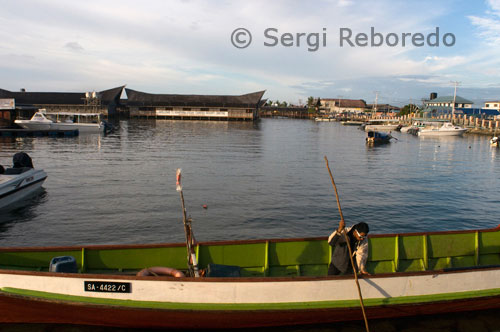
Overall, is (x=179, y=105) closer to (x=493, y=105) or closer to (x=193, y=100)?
(x=193, y=100)

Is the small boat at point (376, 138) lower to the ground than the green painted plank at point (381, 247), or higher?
higher

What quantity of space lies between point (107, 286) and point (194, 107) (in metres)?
94.2

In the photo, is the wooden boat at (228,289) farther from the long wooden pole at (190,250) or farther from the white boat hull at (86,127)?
the white boat hull at (86,127)

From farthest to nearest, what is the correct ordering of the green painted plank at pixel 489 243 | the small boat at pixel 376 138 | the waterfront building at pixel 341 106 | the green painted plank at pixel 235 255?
1. the waterfront building at pixel 341 106
2. the small boat at pixel 376 138
3. the green painted plank at pixel 489 243
4. the green painted plank at pixel 235 255

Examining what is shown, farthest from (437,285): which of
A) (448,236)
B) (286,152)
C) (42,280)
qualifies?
(286,152)

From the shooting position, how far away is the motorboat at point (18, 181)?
17359mm

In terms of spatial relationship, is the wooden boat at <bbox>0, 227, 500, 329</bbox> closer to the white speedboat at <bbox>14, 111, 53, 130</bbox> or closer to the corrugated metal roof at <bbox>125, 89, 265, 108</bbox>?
the white speedboat at <bbox>14, 111, 53, 130</bbox>

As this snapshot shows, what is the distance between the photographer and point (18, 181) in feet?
59.8

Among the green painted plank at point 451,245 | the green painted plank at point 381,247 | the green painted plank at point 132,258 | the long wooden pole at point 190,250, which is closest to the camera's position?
the long wooden pole at point 190,250

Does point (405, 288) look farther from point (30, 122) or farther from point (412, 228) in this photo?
point (30, 122)

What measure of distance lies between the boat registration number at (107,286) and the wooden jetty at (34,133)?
5196cm

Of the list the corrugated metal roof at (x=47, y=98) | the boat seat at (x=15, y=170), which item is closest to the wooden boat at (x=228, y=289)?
the boat seat at (x=15, y=170)

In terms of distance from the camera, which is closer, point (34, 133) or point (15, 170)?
point (15, 170)

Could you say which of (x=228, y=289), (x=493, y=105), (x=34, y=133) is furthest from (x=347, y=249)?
(x=493, y=105)
